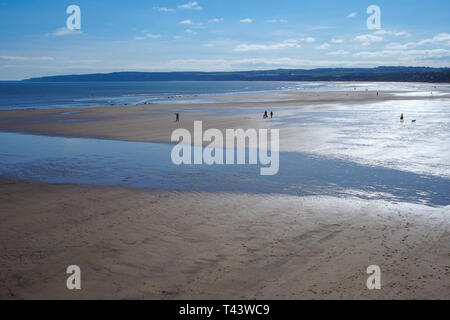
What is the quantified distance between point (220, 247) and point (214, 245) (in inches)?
6.9

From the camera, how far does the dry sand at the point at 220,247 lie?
7195mm

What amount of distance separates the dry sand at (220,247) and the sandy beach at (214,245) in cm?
3

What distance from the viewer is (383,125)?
3136 centimetres

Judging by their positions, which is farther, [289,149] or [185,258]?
[289,149]

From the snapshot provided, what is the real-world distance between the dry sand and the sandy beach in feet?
0.10

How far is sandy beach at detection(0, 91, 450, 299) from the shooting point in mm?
7207

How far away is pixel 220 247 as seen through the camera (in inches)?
350

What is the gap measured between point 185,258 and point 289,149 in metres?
14.1

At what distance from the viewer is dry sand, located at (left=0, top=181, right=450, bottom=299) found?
23.6ft

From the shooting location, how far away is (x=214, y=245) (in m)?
8.98

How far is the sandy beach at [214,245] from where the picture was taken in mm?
7207
